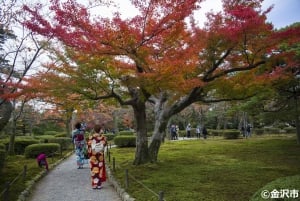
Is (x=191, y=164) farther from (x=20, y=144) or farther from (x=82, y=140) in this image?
(x=20, y=144)

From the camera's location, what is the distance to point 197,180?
9805mm

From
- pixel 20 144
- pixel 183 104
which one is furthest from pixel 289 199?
pixel 20 144

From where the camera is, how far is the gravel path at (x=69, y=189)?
8.62m

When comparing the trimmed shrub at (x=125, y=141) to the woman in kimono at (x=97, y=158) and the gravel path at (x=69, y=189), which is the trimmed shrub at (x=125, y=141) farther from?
the woman in kimono at (x=97, y=158)

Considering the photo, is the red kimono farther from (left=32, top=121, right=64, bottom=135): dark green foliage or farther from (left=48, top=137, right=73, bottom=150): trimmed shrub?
(left=32, top=121, right=64, bottom=135): dark green foliage

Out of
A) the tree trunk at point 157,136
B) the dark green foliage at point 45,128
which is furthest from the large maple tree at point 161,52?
the dark green foliage at point 45,128

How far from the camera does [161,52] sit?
35.7ft

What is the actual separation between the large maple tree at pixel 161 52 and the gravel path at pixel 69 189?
107 inches

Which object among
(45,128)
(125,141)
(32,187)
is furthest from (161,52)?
(45,128)

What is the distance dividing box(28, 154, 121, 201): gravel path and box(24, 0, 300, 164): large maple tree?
2706 mm

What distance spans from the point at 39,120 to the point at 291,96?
2749cm

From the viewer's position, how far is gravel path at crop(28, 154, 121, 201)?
28.3ft

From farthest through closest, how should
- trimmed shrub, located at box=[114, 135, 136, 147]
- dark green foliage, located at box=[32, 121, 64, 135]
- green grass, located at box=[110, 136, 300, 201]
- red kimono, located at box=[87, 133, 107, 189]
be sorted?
dark green foliage, located at box=[32, 121, 64, 135]
trimmed shrub, located at box=[114, 135, 136, 147]
red kimono, located at box=[87, 133, 107, 189]
green grass, located at box=[110, 136, 300, 201]

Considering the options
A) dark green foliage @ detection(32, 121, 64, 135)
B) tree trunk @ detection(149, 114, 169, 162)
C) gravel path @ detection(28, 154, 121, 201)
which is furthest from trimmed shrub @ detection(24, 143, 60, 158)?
dark green foliage @ detection(32, 121, 64, 135)
